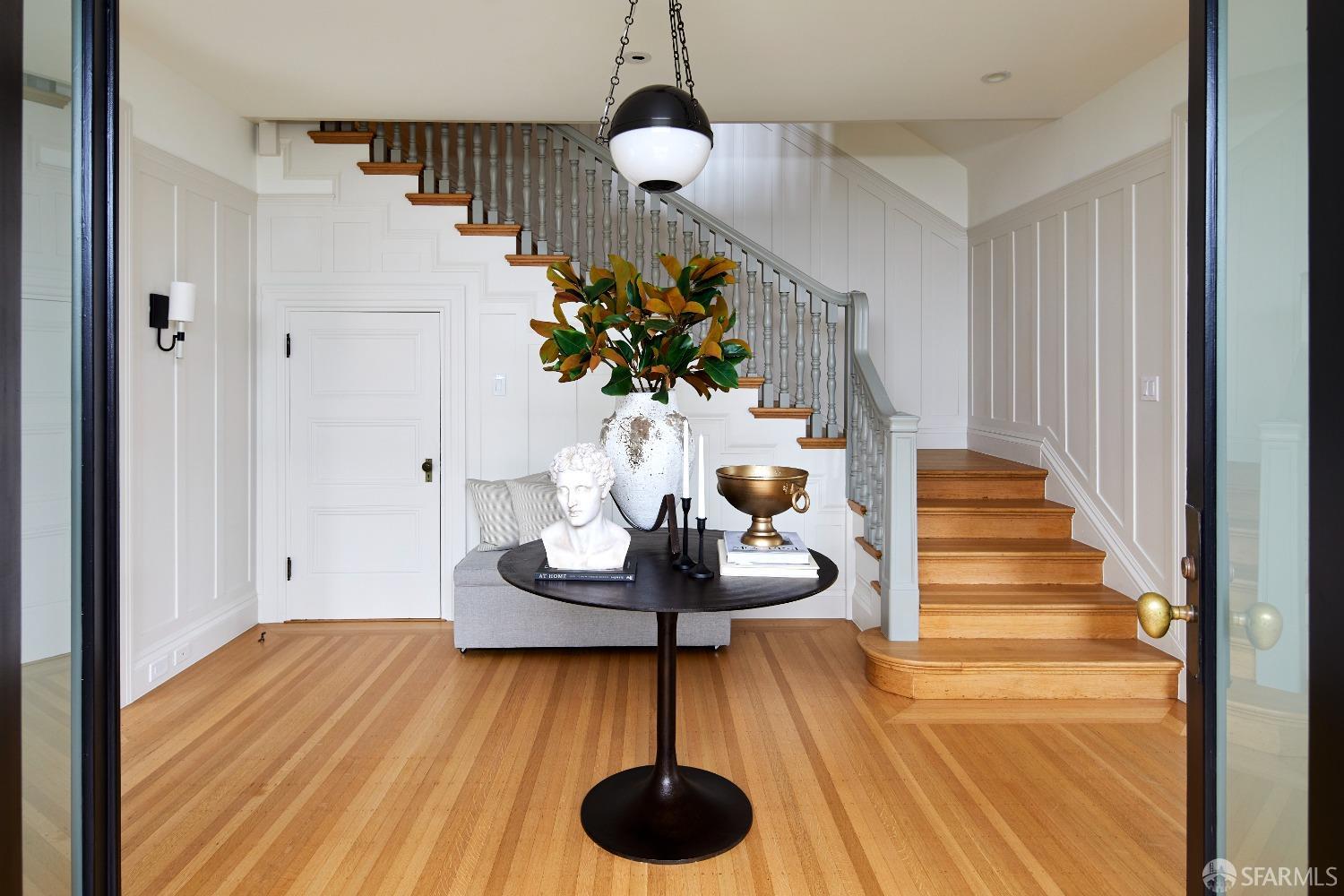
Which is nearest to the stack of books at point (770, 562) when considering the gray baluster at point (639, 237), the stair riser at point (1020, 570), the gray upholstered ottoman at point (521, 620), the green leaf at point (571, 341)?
the green leaf at point (571, 341)

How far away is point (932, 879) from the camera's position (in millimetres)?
2082

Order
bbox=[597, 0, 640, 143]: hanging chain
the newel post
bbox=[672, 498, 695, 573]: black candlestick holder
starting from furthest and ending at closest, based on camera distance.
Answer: the newel post → bbox=[597, 0, 640, 143]: hanging chain → bbox=[672, 498, 695, 573]: black candlestick holder

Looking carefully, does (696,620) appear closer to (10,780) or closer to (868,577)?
(868,577)

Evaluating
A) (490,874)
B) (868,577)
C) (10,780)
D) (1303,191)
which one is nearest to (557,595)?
(490,874)

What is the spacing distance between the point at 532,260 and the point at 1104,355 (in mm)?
3152

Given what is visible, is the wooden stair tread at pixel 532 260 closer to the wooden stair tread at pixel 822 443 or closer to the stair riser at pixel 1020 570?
the wooden stair tread at pixel 822 443

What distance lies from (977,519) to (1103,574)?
2.21 feet

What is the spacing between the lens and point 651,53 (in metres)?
3.31

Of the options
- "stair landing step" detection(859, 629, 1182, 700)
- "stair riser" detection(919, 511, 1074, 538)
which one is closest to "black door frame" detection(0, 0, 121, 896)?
"stair landing step" detection(859, 629, 1182, 700)

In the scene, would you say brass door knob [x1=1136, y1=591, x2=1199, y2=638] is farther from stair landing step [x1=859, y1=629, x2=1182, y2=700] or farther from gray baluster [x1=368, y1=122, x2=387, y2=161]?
gray baluster [x1=368, y1=122, x2=387, y2=161]

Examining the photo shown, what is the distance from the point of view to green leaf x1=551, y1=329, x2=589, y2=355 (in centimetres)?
225

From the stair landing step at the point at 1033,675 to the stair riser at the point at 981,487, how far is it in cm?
126

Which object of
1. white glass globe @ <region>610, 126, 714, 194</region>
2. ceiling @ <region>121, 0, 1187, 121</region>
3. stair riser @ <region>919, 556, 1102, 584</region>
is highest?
ceiling @ <region>121, 0, 1187, 121</region>

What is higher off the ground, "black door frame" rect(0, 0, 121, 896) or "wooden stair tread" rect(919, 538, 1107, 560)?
"black door frame" rect(0, 0, 121, 896)
